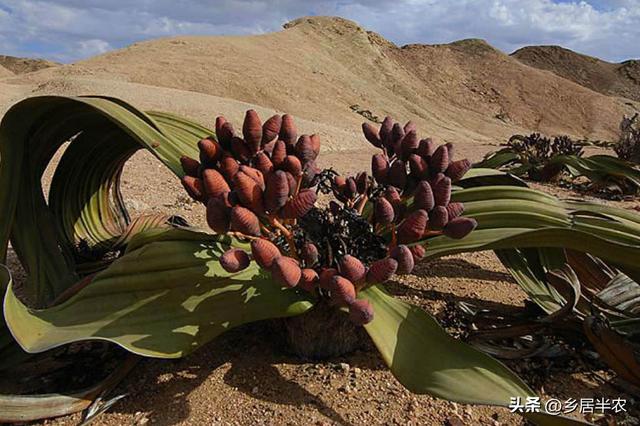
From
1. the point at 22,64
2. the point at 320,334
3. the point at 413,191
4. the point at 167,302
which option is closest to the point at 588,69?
the point at 413,191

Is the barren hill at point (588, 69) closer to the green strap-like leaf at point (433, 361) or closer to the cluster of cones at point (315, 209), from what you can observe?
the cluster of cones at point (315, 209)

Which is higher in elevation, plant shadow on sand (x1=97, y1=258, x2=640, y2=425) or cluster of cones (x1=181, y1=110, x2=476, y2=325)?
cluster of cones (x1=181, y1=110, x2=476, y2=325)

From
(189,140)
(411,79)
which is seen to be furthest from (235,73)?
(189,140)

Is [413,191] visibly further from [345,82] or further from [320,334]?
[345,82]

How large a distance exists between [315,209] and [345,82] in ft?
44.1

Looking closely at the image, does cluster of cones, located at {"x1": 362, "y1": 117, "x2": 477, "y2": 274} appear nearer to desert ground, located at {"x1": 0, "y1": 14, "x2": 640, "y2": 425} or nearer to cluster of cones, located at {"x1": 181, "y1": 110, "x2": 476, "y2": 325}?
cluster of cones, located at {"x1": 181, "y1": 110, "x2": 476, "y2": 325}

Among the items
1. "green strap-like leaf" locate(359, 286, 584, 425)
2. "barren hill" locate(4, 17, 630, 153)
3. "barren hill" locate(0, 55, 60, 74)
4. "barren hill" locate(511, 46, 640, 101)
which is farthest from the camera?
"barren hill" locate(0, 55, 60, 74)

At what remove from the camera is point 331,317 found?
37.2 inches

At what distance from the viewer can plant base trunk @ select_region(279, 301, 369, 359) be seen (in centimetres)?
95

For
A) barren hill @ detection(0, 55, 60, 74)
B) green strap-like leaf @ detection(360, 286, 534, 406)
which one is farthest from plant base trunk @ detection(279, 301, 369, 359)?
barren hill @ detection(0, 55, 60, 74)

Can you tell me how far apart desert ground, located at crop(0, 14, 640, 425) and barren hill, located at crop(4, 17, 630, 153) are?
0.06m

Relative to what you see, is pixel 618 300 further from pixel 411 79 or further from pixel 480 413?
pixel 411 79

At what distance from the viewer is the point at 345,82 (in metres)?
13.9

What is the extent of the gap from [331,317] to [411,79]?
58.0ft
